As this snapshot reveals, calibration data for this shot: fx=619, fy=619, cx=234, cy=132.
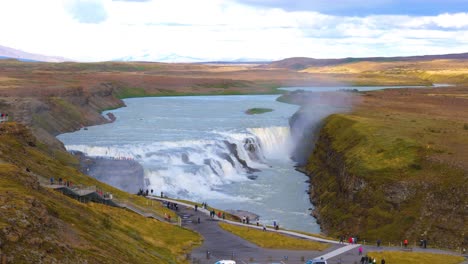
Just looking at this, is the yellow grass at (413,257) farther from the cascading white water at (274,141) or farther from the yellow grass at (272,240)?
the cascading white water at (274,141)

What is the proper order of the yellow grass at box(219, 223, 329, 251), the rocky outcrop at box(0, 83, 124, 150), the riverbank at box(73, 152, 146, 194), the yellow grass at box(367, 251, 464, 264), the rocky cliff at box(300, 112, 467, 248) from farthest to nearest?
1. the rocky outcrop at box(0, 83, 124, 150)
2. the riverbank at box(73, 152, 146, 194)
3. the rocky cliff at box(300, 112, 467, 248)
4. the yellow grass at box(219, 223, 329, 251)
5. the yellow grass at box(367, 251, 464, 264)

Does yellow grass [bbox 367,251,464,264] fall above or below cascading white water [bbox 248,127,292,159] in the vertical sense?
above

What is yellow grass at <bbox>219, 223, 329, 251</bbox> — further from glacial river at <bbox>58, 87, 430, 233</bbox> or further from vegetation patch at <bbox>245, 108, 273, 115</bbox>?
vegetation patch at <bbox>245, 108, 273, 115</bbox>

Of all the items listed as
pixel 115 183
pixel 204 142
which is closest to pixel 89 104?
pixel 204 142

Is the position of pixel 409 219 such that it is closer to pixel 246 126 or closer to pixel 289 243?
pixel 289 243

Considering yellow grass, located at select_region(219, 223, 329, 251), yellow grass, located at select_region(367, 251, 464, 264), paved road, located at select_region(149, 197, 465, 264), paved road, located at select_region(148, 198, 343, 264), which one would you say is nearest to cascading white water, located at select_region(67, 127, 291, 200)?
yellow grass, located at select_region(219, 223, 329, 251)

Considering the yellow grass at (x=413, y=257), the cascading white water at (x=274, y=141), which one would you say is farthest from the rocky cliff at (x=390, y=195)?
the cascading white water at (x=274, y=141)

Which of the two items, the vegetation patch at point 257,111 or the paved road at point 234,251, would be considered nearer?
the paved road at point 234,251
